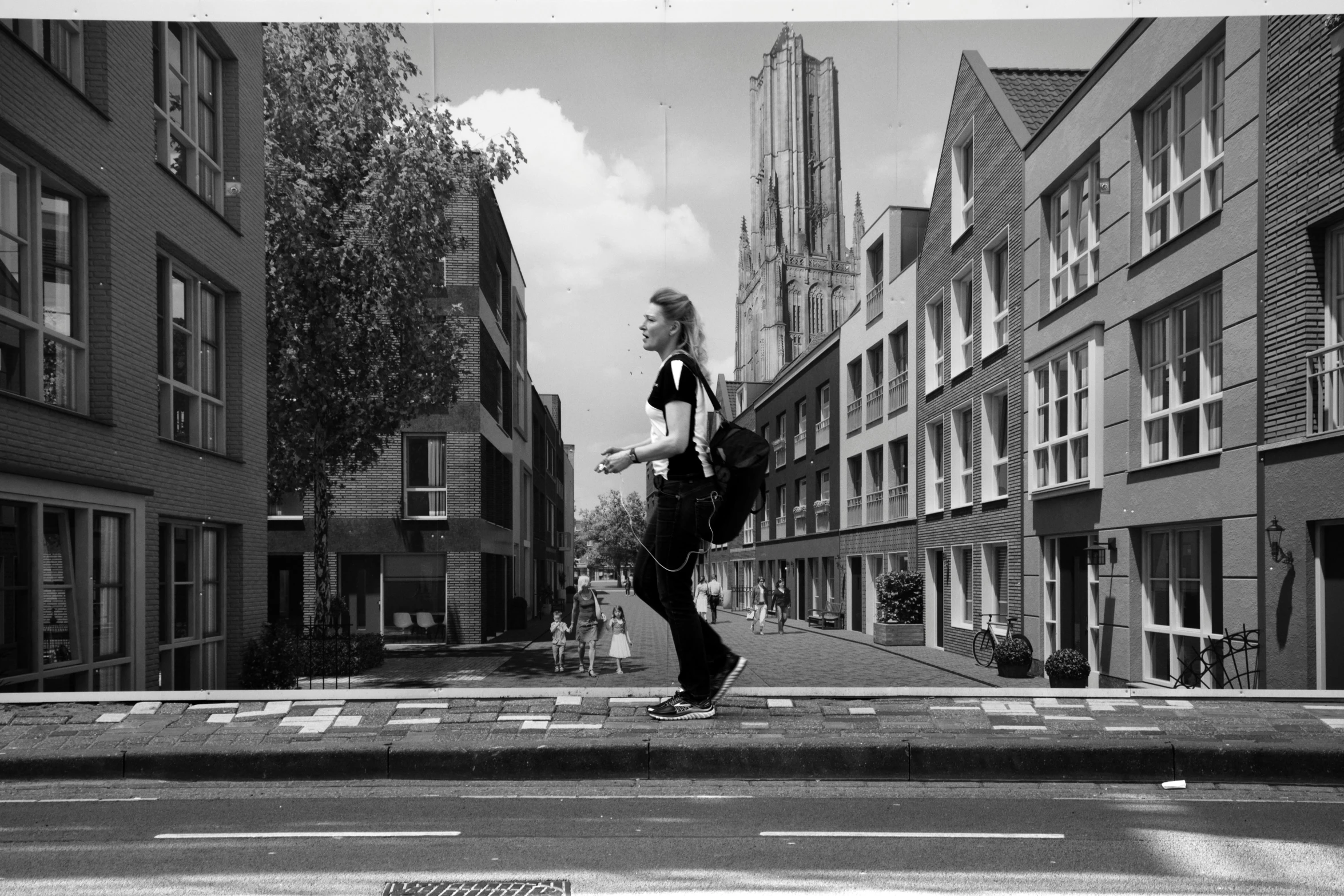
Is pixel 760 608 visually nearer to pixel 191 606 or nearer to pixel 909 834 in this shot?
pixel 191 606

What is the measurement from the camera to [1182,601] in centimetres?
1145

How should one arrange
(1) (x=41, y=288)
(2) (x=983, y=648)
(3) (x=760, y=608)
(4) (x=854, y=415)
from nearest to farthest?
1. (1) (x=41, y=288)
2. (3) (x=760, y=608)
3. (2) (x=983, y=648)
4. (4) (x=854, y=415)

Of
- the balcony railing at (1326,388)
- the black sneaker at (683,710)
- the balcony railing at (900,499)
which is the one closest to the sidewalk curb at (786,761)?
the black sneaker at (683,710)

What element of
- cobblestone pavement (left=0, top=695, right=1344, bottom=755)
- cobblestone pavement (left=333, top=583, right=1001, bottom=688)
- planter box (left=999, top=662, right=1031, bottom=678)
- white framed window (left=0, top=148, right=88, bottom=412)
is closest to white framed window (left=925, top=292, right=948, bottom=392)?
planter box (left=999, top=662, right=1031, bottom=678)

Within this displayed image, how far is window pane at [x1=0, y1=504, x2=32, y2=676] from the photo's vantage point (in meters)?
7.21

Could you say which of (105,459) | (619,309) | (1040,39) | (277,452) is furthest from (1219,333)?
(105,459)

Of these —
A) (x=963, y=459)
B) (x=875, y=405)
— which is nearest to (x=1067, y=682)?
(x=963, y=459)

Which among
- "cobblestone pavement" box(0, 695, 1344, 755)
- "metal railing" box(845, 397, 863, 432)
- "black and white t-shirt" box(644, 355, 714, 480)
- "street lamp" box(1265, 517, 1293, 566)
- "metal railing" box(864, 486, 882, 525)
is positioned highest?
"metal railing" box(845, 397, 863, 432)

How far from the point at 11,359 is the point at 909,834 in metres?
6.53

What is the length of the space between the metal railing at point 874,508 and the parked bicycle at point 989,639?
2.19 m

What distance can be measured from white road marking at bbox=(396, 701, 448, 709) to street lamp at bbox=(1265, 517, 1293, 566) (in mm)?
6968

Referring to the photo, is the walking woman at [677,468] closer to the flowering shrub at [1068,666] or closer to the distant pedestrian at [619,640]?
the distant pedestrian at [619,640]

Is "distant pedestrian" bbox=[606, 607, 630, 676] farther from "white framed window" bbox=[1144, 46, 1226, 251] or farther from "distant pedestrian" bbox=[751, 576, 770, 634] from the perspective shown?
"white framed window" bbox=[1144, 46, 1226, 251]

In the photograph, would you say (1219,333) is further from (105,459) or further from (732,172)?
(105,459)
